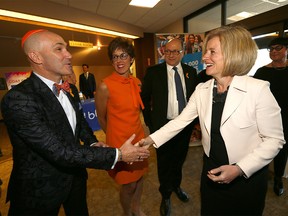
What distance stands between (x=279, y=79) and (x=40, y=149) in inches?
96.5

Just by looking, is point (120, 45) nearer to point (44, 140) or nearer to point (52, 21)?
point (44, 140)

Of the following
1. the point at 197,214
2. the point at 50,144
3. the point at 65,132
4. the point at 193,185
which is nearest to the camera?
the point at 50,144

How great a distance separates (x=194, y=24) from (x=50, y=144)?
23.5 feet

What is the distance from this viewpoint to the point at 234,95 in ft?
3.59

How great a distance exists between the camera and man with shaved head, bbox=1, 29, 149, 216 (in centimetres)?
99

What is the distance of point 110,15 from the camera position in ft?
20.2

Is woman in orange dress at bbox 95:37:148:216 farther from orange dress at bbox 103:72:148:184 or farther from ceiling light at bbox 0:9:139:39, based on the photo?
ceiling light at bbox 0:9:139:39

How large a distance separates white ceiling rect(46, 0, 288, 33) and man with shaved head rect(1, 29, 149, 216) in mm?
4591

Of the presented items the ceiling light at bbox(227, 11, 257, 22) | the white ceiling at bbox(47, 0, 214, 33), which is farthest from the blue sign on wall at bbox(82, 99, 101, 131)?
A: the ceiling light at bbox(227, 11, 257, 22)

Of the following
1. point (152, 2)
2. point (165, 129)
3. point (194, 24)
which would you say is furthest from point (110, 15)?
point (165, 129)

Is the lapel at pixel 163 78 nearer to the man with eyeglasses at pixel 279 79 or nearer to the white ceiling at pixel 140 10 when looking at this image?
the man with eyeglasses at pixel 279 79

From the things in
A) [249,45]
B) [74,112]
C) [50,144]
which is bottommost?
[50,144]

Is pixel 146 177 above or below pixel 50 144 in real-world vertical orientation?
below

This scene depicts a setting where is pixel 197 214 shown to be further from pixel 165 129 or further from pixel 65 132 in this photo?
pixel 65 132
